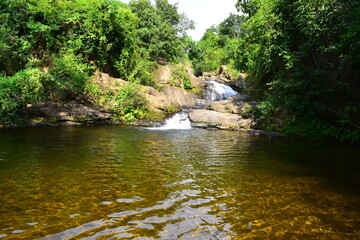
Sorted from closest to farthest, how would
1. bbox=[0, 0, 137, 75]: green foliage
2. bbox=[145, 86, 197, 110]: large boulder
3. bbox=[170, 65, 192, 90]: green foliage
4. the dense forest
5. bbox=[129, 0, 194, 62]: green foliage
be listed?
the dense forest, bbox=[0, 0, 137, 75]: green foliage, bbox=[145, 86, 197, 110]: large boulder, bbox=[170, 65, 192, 90]: green foliage, bbox=[129, 0, 194, 62]: green foliage

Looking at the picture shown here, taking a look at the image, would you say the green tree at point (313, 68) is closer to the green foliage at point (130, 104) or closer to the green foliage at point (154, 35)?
the green foliage at point (130, 104)

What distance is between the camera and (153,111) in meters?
19.5

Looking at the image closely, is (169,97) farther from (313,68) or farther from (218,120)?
(313,68)

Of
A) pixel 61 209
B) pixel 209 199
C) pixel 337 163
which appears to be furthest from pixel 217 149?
pixel 61 209

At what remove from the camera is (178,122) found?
17.8 m

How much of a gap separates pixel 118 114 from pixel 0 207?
49.5 feet

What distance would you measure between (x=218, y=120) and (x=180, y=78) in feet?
38.1

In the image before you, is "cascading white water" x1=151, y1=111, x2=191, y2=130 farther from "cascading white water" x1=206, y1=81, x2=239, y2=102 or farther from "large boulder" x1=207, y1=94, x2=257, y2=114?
"cascading white water" x1=206, y1=81, x2=239, y2=102

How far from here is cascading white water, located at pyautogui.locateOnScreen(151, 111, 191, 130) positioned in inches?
666

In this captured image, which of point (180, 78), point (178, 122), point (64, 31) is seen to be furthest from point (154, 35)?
point (178, 122)

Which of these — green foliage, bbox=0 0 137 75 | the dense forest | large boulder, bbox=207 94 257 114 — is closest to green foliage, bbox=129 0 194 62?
the dense forest

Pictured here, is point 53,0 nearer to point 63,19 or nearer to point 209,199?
point 63,19

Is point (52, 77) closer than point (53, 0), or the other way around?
point (52, 77)

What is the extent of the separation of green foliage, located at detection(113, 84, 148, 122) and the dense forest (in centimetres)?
16
